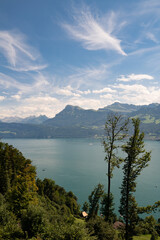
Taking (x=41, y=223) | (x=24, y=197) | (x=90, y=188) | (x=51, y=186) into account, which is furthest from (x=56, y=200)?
(x=41, y=223)

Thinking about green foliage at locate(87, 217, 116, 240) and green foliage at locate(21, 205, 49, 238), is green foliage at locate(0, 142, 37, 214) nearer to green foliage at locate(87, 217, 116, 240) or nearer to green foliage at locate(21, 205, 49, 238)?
green foliage at locate(21, 205, 49, 238)

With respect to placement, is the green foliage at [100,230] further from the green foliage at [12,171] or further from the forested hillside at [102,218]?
the green foliage at [12,171]

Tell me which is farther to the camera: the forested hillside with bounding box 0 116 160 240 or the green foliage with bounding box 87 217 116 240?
the green foliage with bounding box 87 217 116 240

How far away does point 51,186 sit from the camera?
76375 mm

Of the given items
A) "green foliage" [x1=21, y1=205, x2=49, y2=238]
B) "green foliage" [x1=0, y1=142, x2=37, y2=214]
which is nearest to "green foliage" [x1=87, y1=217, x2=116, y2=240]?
"green foliage" [x1=21, y1=205, x2=49, y2=238]

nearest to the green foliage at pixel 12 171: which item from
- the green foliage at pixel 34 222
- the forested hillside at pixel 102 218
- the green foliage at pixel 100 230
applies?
the forested hillside at pixel 102 218

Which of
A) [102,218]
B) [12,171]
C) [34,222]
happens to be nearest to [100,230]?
[102,218]

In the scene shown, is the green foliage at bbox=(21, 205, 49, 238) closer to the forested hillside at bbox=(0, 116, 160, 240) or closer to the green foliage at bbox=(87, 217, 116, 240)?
the forested hillside at bbox=(0, 116, 160, 240)

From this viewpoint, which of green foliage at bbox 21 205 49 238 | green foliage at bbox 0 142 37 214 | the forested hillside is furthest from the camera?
green foliage at bbox 0 142 37 214

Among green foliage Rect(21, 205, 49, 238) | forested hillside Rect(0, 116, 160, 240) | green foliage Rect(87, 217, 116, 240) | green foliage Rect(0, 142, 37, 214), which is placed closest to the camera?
forested hillside Rect(0, 116, 160, 240)

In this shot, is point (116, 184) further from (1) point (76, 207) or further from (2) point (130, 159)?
(2) point (130, 159)

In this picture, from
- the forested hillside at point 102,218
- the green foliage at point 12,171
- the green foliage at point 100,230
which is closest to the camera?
the forested hillside at point 102,218

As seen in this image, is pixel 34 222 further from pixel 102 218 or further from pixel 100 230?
pixel 102 218

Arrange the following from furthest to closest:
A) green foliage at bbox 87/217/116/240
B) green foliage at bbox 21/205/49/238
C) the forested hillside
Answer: green foliage at bbox 21/205/49/238, green foliage at bbox 87/217/116/240, the forested hillside
